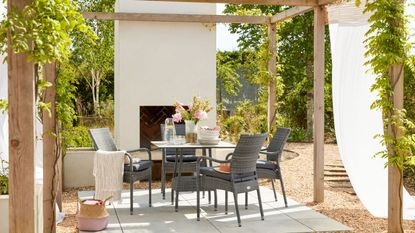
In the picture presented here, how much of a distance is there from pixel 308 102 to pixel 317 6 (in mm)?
7894

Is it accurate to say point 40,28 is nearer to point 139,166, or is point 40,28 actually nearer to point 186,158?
point 139,166

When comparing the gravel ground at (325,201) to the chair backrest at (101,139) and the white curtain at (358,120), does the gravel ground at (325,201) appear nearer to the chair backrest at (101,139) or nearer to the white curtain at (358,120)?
the white curtain at (358,120)

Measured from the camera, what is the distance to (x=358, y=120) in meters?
6.42

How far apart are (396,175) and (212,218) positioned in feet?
6.49

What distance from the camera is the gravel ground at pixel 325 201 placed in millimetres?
5793

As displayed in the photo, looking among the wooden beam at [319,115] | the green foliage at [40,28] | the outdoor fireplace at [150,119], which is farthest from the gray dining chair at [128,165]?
the green foliage at [40,28]

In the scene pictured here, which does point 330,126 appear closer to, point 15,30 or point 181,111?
point 181,111

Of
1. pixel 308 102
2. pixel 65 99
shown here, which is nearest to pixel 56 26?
pixel 65 99

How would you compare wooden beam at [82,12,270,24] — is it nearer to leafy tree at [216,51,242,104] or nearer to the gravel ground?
the gravel ground

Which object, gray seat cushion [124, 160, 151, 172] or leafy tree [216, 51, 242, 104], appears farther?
leafy tree [216, 51, 242, 104]

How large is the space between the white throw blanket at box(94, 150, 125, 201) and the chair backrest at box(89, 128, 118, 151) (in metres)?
0.32

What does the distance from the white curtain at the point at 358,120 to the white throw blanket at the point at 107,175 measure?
8.57 ft

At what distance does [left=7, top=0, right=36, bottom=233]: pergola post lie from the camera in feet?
11.8

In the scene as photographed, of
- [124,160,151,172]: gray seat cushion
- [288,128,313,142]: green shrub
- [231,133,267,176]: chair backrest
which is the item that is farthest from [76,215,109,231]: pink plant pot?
[288,128,313,142]: green shrub
